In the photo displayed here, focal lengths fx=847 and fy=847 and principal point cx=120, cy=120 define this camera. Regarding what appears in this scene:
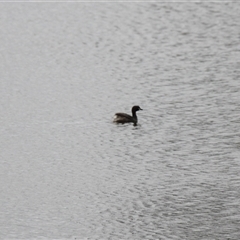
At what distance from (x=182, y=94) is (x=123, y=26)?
1014cm

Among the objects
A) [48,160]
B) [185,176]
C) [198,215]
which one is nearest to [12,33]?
[48,160]

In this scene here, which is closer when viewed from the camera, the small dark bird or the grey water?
the grey water

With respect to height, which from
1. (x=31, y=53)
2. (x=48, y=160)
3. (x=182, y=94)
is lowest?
(x=48, y=160)

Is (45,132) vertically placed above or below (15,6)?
below

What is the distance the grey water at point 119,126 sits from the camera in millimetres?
19484

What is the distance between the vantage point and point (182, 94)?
2925 cm

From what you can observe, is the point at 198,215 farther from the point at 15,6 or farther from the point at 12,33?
the point at 15,6

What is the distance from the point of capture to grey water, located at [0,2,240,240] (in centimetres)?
1948

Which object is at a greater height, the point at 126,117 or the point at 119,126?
the point at 126,117

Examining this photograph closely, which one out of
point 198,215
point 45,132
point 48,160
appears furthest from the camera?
point 45,132

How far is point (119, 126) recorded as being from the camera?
26.8m

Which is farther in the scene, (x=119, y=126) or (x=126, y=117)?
(x=119, y=126)

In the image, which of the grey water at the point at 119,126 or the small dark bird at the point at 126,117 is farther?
the small dark bird at the point at 126,117

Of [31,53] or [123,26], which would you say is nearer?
[31,53]
